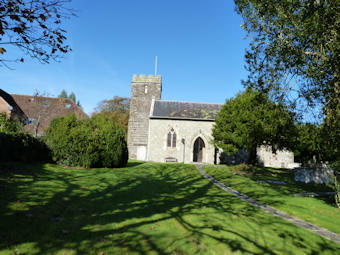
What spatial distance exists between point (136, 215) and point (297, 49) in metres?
7.77

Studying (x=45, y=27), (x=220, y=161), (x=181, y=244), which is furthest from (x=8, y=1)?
(x=220, y=161)

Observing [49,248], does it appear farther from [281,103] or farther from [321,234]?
[281,103]

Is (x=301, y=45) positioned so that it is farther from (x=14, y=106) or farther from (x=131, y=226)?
(x=14, y=106)

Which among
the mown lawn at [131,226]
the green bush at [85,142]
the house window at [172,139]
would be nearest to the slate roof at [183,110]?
the house window at [172,139]

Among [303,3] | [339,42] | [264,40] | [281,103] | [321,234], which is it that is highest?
[303,3]

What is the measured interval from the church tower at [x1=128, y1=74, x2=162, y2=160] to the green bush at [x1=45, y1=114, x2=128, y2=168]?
17873mm

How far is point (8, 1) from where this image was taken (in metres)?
4.41

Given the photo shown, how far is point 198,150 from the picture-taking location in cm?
2997

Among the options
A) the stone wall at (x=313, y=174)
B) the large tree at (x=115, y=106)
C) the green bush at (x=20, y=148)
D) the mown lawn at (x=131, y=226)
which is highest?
the large tree at (x=115, y=106)

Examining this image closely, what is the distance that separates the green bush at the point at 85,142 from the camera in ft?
42.7

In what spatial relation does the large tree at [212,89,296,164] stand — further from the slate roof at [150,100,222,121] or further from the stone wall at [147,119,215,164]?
the slate roof at [150,100,222,121]

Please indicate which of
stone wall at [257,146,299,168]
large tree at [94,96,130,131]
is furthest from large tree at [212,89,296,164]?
large tree at [94,96,130,131]

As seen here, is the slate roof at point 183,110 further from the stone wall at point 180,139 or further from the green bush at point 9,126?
the green bush at point 9,126

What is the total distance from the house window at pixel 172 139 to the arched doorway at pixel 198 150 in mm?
2927
